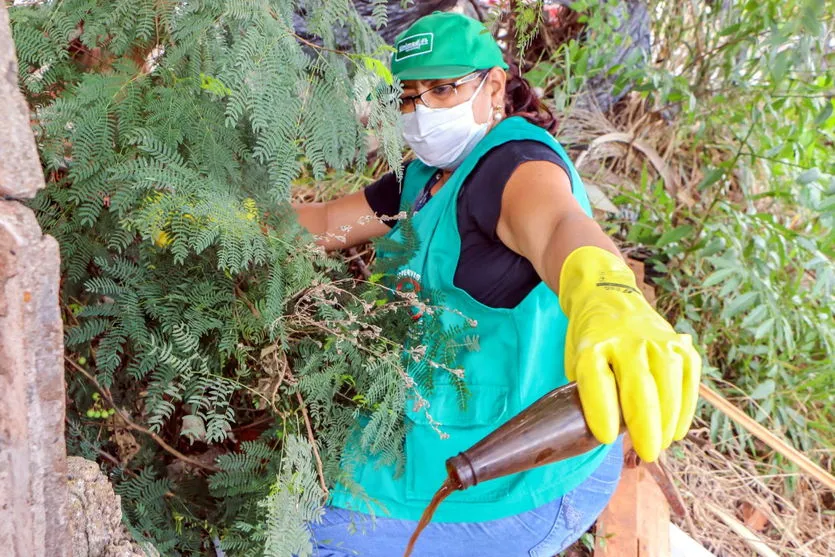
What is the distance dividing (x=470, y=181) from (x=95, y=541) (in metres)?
1.22

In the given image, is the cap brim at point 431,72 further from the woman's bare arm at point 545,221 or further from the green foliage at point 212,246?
the woman's bare arm at point 545,221

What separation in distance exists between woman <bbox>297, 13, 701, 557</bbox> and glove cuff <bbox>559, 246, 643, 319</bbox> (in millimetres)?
75

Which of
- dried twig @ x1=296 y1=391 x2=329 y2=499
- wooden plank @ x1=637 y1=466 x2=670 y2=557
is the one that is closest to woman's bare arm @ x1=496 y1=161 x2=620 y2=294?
dried twig @ x1=296 y1=391 x2=329 y2=499

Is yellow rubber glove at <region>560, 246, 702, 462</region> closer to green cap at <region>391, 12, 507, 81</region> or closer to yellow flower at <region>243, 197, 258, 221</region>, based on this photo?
yellow flower at <region>243, 197, 258, 221</region>

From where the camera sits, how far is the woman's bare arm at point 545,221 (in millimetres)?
1364

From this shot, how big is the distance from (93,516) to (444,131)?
1362mm

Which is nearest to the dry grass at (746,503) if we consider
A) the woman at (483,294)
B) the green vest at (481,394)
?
the woman at (483,294)

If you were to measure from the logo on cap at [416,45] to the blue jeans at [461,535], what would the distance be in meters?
1.32

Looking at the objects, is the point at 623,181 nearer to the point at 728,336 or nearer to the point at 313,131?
the point at 728,336

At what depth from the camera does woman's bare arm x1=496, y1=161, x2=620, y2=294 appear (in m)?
1.36

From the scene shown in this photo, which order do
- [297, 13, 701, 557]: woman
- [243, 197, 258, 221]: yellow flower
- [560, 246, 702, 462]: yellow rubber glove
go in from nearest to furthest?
[560, 246, 702, 462]: yellow rubber glove
[243, 197, 258, 221]: yellow flower
[297, 13, 701, 557]: woman

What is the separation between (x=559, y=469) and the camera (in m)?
1.89

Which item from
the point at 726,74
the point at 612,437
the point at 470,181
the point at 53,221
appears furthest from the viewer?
the point at 726,74

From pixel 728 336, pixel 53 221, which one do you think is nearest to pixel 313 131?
pixel 53 221
